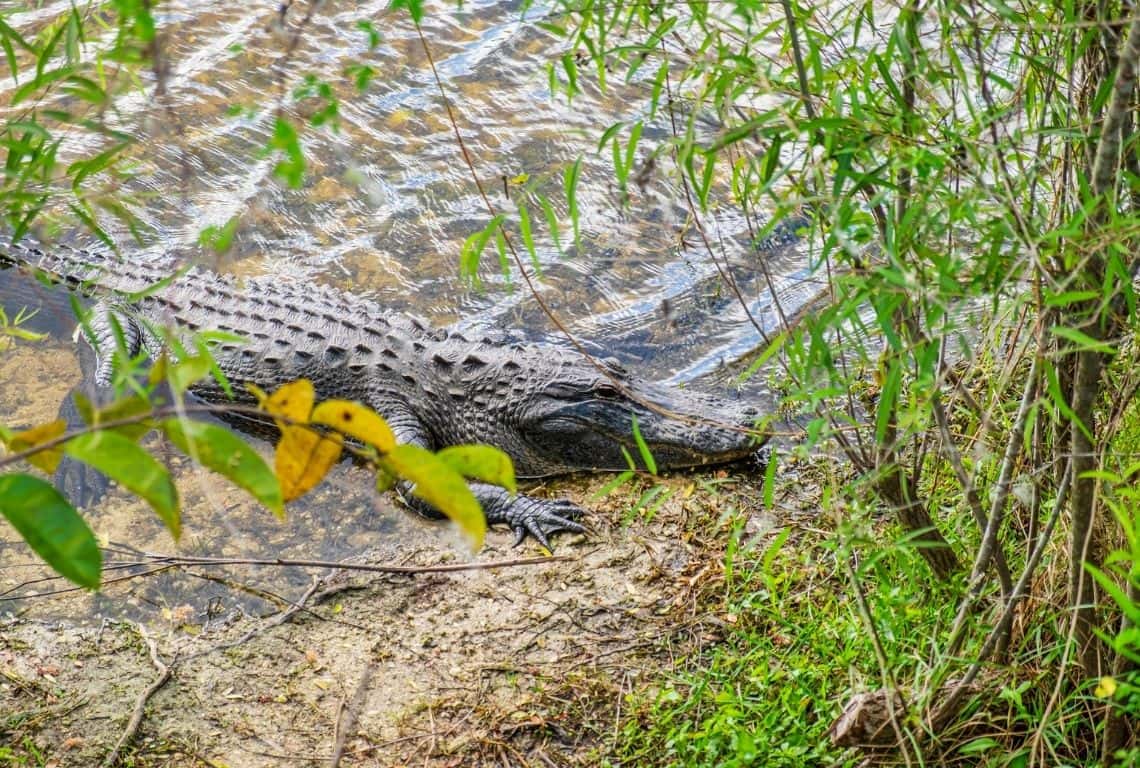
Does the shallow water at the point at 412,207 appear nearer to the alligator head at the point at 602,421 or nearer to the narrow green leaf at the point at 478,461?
the alligator head at the point at 602,421

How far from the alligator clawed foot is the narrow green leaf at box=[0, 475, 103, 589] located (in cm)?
322

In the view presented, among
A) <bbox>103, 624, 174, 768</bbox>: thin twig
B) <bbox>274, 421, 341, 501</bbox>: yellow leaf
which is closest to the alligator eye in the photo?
<bbox>103, 624, 174, 768</bbox>: thin twig

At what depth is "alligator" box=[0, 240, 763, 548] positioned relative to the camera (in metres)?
5.11

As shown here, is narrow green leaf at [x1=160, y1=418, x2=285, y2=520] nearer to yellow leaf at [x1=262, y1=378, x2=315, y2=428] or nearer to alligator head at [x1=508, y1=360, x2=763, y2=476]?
yellow leaf at [x1=262, y1=378, x2=315, y2=428]

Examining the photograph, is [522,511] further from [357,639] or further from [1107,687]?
[1107,687]

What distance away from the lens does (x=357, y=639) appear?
3.85 metres

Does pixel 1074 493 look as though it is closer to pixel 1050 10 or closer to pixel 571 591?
pixel 1050 10

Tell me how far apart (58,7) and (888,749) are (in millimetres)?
8258

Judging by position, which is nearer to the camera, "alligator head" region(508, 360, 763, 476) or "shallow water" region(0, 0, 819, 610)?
"alligator head" region(508, 360, 763, 476)

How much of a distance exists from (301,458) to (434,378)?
428cm

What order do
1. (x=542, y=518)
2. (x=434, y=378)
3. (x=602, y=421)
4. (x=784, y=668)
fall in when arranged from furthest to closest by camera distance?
(x=434, y=378)
(x=602, y=421)
(x=542, y=518)
(x=784, y=668)

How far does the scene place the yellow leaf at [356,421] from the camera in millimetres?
1403

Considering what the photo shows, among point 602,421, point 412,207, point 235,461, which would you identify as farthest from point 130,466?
point 412,207

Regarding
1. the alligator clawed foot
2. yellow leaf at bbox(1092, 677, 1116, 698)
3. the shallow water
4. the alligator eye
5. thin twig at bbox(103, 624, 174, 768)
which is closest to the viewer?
yellow leaf at bbox(1092, 677, 1116, 698)
